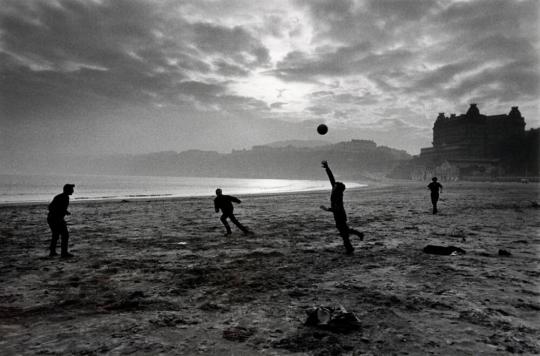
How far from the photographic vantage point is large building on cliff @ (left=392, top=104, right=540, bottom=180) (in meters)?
78.8

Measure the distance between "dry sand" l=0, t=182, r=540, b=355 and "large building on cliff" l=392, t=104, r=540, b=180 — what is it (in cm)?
8143

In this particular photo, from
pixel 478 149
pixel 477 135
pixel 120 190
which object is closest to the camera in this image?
pixel 120 190

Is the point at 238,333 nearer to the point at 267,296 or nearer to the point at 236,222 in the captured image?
the point at 267,296

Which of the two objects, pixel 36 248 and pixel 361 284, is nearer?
pixel 361 284

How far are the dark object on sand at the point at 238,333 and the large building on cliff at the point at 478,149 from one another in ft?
290

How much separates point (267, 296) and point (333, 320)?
1.56 m

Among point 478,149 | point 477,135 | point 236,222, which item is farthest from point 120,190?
point 477,135

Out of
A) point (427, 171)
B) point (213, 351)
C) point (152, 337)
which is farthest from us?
point (427, 171)

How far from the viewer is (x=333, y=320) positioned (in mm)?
4277

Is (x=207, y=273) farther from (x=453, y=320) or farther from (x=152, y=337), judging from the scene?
(x=453, y=320)

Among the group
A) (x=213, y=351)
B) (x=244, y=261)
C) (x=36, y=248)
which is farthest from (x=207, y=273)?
(x=36, y=248)

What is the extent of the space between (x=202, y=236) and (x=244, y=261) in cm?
438

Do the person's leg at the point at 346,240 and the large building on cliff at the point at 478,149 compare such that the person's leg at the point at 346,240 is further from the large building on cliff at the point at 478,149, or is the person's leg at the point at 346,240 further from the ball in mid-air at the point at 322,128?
the large building on cliff at the point at 478,149

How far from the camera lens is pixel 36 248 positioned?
10.1 meters
